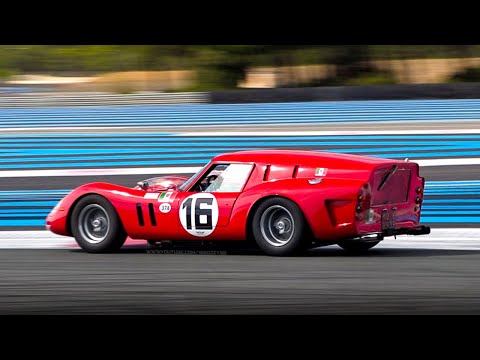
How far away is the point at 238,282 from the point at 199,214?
5.12 ft

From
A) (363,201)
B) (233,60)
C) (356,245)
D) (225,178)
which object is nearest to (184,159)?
(356,245)

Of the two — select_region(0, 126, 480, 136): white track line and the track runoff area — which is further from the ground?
select_region(0, 126, 480, 136): white track line

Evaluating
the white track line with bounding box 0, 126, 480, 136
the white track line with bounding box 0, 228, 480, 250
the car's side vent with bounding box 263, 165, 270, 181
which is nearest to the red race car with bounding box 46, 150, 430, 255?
the car's side vent with bounding box 263, 165, 270, 181

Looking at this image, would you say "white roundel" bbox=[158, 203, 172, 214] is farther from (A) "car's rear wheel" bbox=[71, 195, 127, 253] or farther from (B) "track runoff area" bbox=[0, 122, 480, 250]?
(B) "track runoff area" bbox=[0, 122, 480, 250]

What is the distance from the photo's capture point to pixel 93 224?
980cm

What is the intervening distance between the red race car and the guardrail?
49.3 feet

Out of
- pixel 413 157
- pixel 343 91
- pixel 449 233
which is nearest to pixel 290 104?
pixel 343 91

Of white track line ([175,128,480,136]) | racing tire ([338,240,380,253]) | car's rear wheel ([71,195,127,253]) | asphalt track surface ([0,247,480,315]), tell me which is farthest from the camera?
white track line ([175,128,480,136])

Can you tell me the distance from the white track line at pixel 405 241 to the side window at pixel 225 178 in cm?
133

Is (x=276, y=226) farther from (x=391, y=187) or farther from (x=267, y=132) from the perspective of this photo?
(x=267, y=132)

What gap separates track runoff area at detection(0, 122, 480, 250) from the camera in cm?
1159

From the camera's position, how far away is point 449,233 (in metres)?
10.9
